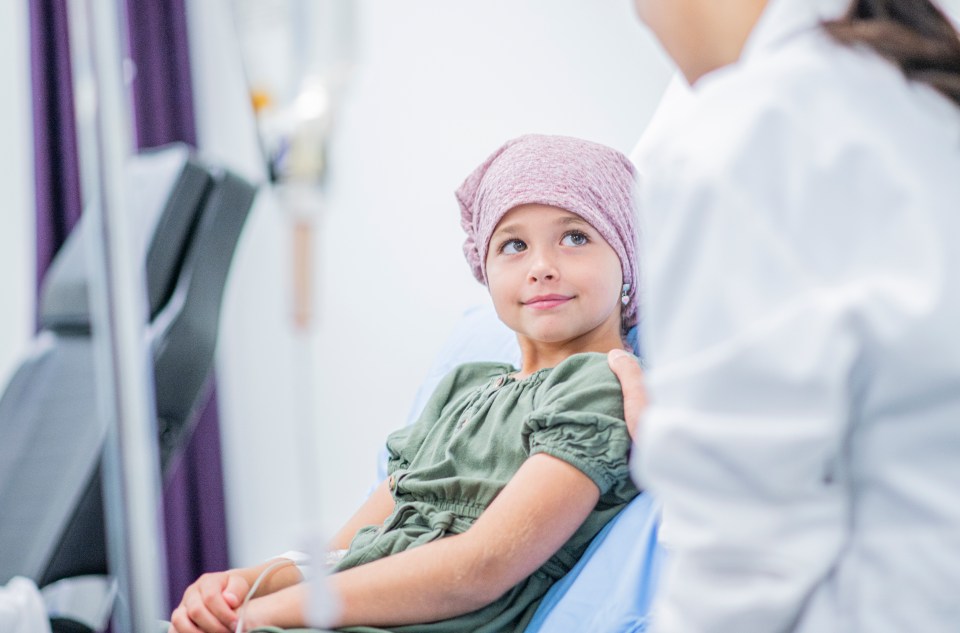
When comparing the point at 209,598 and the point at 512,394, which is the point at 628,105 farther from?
the point at 209,598

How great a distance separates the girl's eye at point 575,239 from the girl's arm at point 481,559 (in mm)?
333

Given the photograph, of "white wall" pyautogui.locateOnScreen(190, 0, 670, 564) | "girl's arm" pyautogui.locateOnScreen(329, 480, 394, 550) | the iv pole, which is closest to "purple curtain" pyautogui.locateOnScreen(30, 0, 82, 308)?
"white wall" pyautogui.locateOnScreen(190, 0, 670, 564)

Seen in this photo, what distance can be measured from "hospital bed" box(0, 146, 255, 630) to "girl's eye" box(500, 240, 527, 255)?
0.45m

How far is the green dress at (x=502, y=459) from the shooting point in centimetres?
120

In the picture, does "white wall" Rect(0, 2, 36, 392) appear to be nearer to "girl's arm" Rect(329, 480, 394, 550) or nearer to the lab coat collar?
"girl's arm" Rect(329, 480, 394, 550)

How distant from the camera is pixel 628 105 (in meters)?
2.05

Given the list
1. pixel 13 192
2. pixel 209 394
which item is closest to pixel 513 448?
pixel 209 394

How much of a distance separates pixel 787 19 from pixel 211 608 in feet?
3.22

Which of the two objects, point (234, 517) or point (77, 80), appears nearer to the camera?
point (77, 80)

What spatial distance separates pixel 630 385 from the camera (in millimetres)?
1243

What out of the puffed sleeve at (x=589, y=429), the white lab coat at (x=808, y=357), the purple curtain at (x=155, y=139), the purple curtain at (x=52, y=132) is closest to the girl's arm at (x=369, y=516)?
the puffed sleeve at (x=589, y=429)

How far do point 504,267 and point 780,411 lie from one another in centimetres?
76

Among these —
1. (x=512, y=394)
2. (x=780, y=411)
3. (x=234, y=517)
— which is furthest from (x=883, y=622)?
(x=234, y=517)

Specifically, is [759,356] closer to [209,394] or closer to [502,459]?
[502,459]
